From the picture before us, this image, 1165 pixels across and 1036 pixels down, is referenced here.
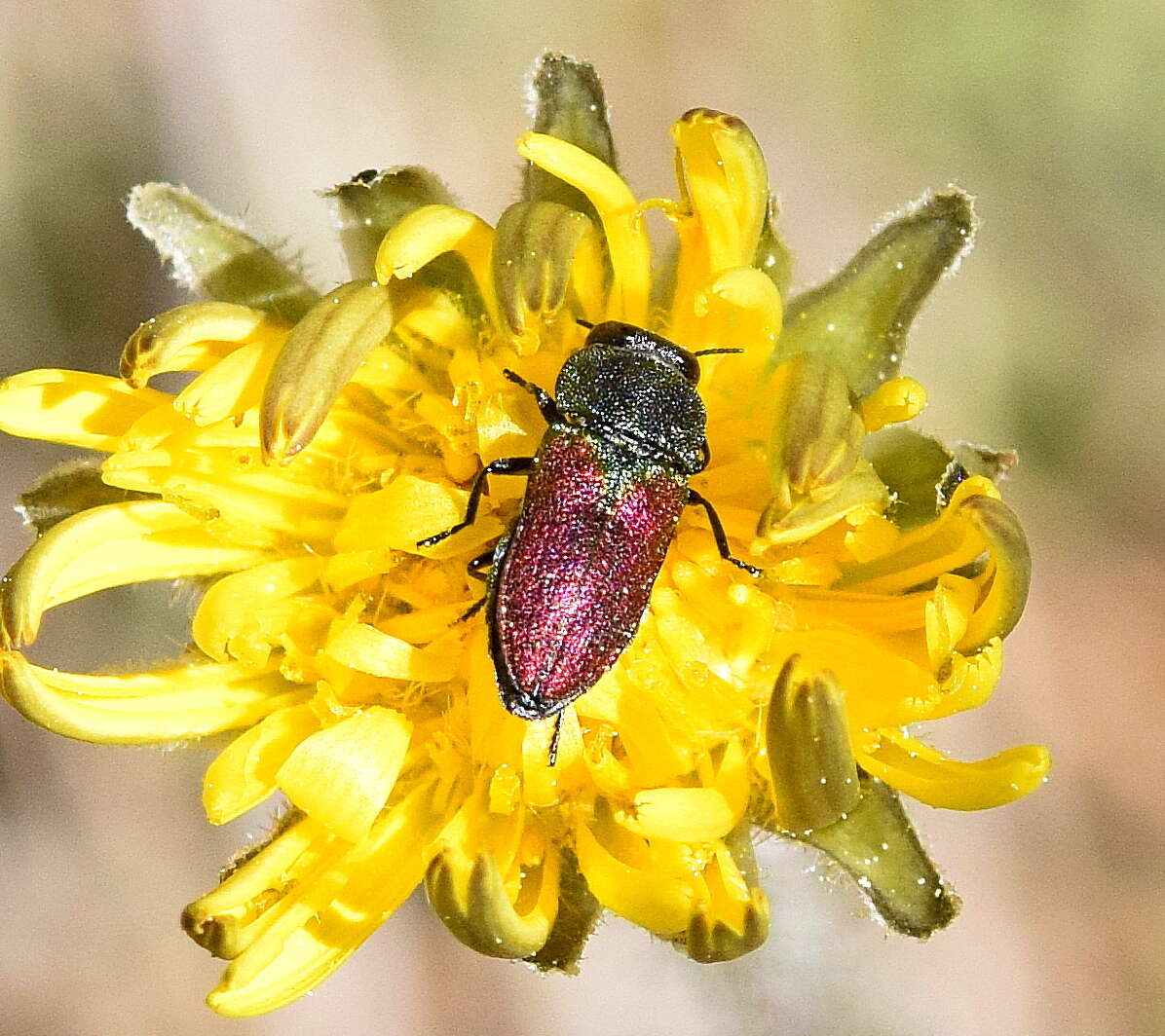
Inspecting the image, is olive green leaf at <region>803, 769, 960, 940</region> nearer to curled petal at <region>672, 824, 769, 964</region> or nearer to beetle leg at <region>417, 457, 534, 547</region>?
curled petal at <region>672, 824, 769, 964</region>

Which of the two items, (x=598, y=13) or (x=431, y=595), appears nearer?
(x=431, y=595)

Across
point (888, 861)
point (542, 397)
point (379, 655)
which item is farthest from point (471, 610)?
point (888, 861)

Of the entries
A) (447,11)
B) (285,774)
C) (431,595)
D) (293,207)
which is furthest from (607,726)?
(447,11)

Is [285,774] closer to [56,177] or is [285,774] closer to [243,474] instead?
[243,474]

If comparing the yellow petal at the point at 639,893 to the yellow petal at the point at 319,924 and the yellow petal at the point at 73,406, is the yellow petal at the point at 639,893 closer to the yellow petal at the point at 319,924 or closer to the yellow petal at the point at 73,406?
the yellow petal at the point at 319,924

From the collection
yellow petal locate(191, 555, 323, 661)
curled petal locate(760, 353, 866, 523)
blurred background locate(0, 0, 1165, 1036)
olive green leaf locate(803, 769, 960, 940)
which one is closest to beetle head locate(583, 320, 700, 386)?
curled petal locate(760, 353, 866, 523)

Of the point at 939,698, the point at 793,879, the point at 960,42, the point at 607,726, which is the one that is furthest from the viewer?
the point at 960,42
